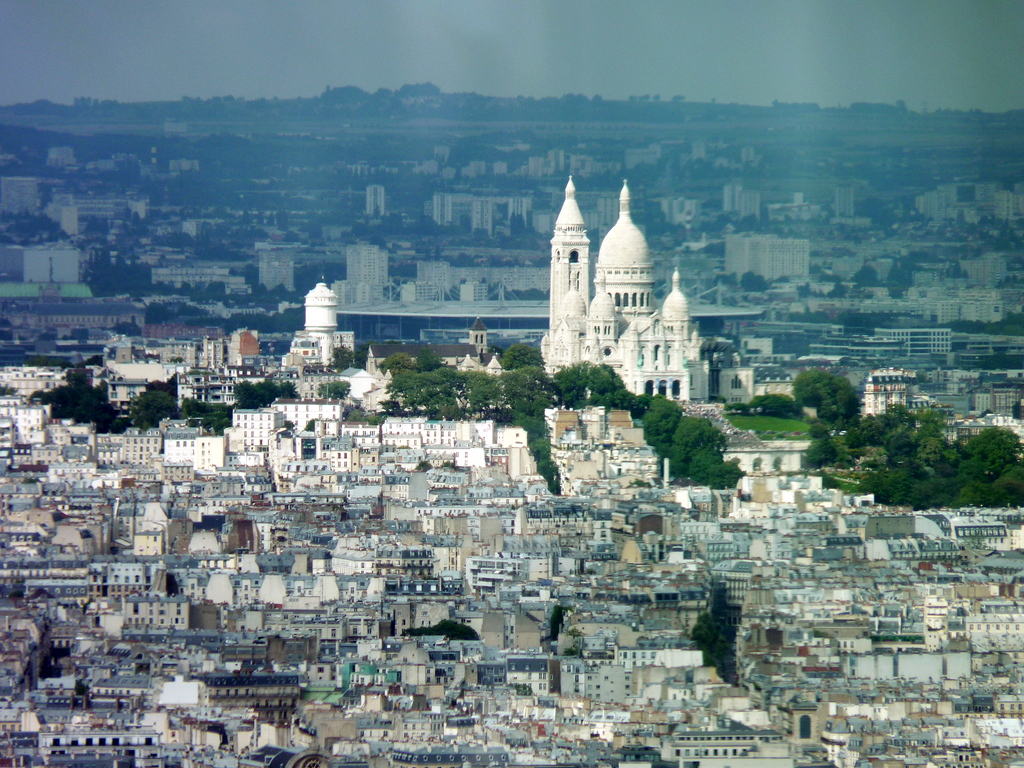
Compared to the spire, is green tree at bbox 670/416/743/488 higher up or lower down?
lower down

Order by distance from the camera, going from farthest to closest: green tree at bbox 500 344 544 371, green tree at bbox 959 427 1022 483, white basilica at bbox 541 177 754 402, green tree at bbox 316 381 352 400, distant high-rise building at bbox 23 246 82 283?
1. distant high-rise building at bbox 23 246 82 283
2. white basilica at bbox 541 177 754 402
3. green tree at bbox 500 344 544 371
4. green tree at bbox 316 381 352 400
5. green tree at bbox 959 427 1022 483

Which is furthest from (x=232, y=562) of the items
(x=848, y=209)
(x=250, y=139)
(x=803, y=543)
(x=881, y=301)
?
(x=250, y=139)

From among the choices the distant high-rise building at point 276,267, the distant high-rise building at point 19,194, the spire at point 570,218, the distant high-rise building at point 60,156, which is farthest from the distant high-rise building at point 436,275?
the spire at point 570,218

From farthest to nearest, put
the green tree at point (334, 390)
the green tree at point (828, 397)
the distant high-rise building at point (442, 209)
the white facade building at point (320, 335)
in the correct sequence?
the distant high-rise building at point (442, 209), the white facade building at point (320, 335), the green tree at point (334, 390), the green tree at point (828, 397)

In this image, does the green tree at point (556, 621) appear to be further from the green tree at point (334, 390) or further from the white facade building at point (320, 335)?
the white facade building at point (320, 335)

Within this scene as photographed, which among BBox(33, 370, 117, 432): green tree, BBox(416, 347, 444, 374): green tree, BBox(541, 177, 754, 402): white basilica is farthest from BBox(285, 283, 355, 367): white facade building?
BBox(33, 370, 117, 432): green tree

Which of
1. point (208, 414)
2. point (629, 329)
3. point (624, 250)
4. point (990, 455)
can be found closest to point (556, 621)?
point (990, 455)

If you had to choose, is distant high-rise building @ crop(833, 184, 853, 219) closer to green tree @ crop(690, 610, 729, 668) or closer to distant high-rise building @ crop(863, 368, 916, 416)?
distant high-rise building @ crop(863, 368, 916, 416)
